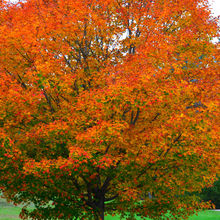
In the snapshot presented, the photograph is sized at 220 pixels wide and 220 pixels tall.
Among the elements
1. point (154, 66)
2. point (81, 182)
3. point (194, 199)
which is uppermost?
point (154, 66)

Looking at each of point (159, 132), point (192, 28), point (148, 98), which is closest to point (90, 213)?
point (159, 132)

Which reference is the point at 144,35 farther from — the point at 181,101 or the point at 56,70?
the point at 56,70

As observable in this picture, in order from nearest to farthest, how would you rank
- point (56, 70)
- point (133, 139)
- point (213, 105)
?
1. point (213, 105)
2. point (133, 139)
3. point (56, 70)

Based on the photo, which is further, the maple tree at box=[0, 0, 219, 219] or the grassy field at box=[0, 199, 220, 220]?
the grassy field at box=[0, 199, 220, 220]

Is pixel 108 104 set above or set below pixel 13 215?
above

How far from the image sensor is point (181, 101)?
32.8 feet

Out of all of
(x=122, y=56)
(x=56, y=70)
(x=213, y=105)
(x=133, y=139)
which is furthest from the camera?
(x=122, y=56)

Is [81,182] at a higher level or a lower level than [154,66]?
lower

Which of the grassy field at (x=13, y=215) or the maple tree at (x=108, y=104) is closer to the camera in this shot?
the maple tree at (x=108, y=104)

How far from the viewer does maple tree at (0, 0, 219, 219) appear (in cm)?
854

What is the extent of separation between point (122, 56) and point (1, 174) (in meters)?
7.07

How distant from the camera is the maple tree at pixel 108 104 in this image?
8539mm

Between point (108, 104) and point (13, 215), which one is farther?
point (13, 215)

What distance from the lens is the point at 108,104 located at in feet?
28.7
